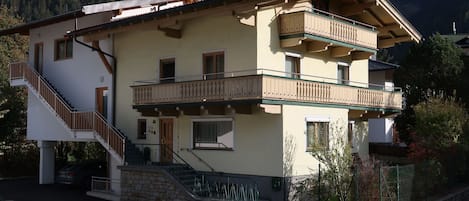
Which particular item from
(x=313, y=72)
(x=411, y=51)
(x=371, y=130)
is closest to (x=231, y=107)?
(x=313, y=72)

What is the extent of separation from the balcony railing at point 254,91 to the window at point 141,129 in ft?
5.74

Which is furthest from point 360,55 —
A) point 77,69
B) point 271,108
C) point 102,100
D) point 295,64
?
point 77,69

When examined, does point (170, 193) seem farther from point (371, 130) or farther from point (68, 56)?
point (371, 130)

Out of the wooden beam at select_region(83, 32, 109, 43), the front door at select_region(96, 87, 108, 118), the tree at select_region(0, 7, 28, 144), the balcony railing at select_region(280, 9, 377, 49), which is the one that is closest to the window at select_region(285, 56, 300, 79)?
the balcony railing at select_region(280, 9, 377, 49)

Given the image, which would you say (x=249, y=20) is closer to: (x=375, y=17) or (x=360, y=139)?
A: (x=375, y=17)

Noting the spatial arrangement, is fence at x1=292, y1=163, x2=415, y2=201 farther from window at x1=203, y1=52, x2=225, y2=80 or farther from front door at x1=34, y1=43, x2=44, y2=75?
front door at x1=34, y1=43, x2=44, y2=75

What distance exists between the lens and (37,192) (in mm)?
25953

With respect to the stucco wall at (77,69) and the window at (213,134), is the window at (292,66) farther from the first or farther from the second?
the stucco wall at (77,69)

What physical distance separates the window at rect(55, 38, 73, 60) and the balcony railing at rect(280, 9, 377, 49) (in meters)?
12.8

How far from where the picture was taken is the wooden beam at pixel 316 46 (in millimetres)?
21855

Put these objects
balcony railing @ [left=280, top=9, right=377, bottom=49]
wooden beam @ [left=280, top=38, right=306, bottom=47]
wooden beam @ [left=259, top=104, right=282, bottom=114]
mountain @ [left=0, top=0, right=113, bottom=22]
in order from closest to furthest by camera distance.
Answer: wooden beam @ [left=259, top=104, right=282, bottom=114] < balcony railing @ [left=280, top=9, right=377, bottom=49] < wooden beam @ [left=280, top=38, right=306, bottom=47] < mountain @ [left=0, top=0, right=113, bottom=22]

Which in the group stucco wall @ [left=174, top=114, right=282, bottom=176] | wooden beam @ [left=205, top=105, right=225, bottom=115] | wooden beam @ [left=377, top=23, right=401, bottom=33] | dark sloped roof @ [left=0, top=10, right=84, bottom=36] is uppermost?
dark sloped roof @ [left=0, top=10, right=84, bottom=36]

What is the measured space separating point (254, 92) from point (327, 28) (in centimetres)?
487

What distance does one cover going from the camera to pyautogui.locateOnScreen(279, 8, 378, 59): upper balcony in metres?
20.5
